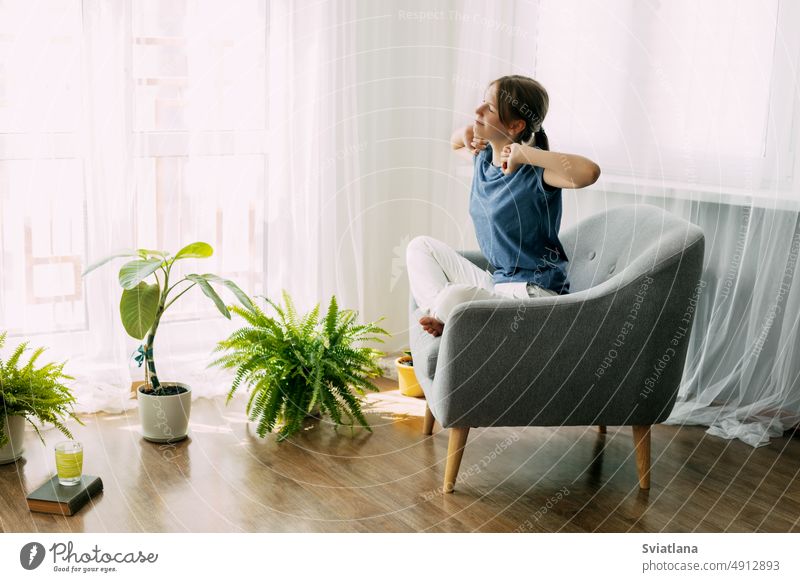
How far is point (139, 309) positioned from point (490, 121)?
1096 millimetres

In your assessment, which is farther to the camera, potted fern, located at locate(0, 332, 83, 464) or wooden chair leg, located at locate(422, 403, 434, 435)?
wooden chair leg, located at locate(422, 403, 434, 435)

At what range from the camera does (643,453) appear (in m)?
2.42

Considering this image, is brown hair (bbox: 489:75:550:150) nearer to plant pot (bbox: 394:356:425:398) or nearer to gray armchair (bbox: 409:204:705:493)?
gray armchair (bbox: 409:204:705:493)

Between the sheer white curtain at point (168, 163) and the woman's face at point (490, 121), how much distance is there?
0.92 metres

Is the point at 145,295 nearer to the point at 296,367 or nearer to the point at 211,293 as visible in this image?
the point at 211,293

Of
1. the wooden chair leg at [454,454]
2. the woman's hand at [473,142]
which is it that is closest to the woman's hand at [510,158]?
the woman's hand at [473,142]

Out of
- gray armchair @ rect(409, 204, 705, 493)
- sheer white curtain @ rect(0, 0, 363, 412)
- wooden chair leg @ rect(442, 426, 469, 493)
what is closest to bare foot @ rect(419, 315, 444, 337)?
gray armchair @ rect(409, 204, 705, 493)

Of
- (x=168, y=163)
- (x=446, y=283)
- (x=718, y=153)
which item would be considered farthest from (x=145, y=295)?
(x=718, y=153)

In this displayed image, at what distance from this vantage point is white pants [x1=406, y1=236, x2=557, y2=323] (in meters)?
2.34

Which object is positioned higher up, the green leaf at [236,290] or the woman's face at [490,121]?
the woman's face at [490,121]

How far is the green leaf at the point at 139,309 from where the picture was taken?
8.38 ft

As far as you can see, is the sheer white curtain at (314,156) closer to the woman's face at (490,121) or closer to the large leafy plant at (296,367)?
the large leafy plant at (296,367)

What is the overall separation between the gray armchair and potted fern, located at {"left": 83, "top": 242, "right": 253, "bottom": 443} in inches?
28.7
